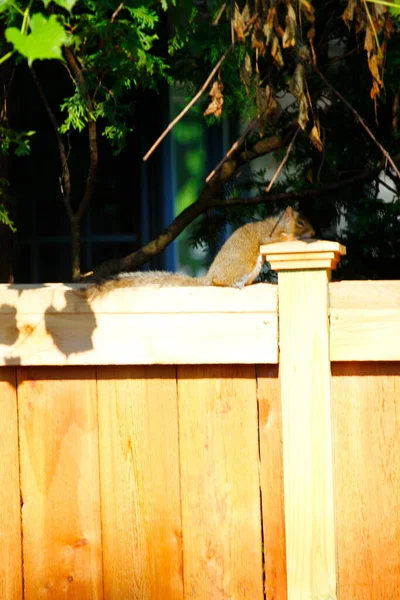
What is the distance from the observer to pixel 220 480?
7.29 feet

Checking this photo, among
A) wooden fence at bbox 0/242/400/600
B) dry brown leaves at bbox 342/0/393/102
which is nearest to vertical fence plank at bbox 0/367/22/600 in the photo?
wooden fence at bbox 0/242/400/600

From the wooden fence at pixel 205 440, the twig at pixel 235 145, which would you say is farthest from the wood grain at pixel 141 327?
the twig at pixel 235 145

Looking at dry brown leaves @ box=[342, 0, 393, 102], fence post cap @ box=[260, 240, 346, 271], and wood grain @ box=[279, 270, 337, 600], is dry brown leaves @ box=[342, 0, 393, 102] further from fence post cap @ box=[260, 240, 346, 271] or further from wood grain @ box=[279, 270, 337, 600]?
wood grain @ box=[279, 270, 337, 600]

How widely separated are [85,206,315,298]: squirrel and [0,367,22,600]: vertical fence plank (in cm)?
41

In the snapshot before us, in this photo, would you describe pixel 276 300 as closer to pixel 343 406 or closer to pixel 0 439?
pixel 343 406

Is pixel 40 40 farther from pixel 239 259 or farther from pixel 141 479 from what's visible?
pixel 239 259

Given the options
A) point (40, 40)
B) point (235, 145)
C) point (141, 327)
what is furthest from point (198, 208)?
point (40, 40)

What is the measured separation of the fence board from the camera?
2.16 metres

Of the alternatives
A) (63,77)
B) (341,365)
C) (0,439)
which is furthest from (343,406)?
(63,77)

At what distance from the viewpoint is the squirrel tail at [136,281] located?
7.36ft

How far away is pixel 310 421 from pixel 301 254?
0.39m

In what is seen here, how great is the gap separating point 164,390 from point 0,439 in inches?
17.1

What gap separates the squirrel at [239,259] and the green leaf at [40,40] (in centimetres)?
108

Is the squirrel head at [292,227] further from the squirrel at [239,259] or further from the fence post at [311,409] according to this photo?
the fence post at [311,409]
